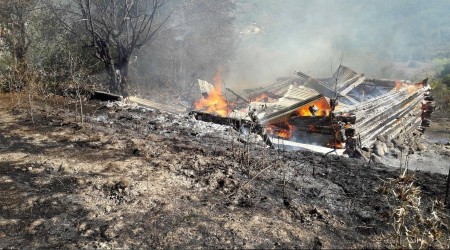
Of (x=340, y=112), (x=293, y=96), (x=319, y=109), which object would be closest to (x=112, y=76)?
(x=293, y=96)

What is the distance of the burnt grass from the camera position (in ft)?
13.4

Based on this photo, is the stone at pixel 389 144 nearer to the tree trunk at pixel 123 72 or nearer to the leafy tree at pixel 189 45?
the tree trunk at pixel 123 72

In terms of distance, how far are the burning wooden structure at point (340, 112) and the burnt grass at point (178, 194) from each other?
1.43 metres

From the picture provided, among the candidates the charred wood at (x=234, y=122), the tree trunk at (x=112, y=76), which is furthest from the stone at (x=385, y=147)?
the tree trunk at (x=112, y=76)

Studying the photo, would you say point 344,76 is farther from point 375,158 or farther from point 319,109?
point 375,158

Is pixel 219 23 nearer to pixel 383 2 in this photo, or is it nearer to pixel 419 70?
pixel 419 70

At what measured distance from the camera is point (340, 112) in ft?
28.7

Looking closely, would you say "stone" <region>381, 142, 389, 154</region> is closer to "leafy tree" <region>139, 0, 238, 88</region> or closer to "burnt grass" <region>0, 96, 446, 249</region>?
"burnt grass" <region>0, 96, 446, 249</region>

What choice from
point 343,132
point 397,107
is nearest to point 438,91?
point 397,107

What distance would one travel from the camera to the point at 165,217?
4.46 metres

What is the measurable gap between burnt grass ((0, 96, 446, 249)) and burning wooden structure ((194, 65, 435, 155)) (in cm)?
143

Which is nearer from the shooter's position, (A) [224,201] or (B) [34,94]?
(A) [224,201]

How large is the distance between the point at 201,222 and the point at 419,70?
2709 cm

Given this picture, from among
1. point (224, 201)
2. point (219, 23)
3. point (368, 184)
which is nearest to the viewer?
point (224, 201)
